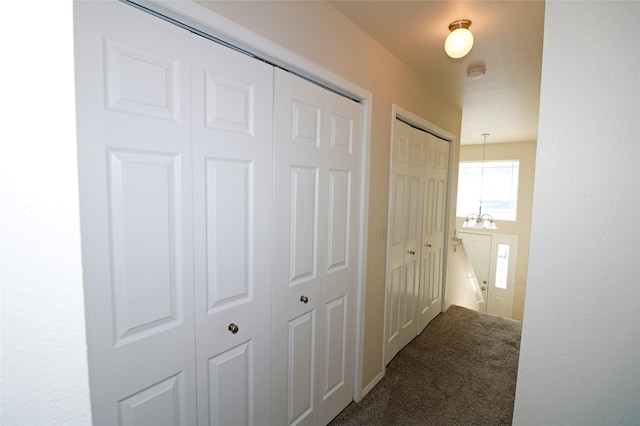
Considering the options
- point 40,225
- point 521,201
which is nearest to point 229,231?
point 40,225

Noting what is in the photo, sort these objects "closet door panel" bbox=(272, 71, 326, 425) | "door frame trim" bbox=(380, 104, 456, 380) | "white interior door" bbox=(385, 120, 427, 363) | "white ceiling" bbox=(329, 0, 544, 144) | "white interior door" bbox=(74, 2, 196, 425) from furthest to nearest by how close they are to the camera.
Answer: "white interior door" bbox=(385, 120, 427, 363) → "door frame trim" bbox=(380, 104, 456, 380) → "white ceiling" bbox=(329, 0, 544, 144) → "closet door panel" bbox=(272, 71, 326, 425) → "white interior door" bbox=(74, 2, 196, 425)

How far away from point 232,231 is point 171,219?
0.25 metres

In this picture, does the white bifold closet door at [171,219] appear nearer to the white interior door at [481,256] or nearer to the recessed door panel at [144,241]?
the recessed door panel at [144,241]

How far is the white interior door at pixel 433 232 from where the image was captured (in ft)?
9.45

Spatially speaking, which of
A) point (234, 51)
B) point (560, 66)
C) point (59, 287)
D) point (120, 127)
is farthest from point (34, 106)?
point (560, 66)

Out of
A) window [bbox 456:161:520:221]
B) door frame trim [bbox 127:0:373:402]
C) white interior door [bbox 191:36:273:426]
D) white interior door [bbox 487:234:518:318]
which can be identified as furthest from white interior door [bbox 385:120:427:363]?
window [bbox 456:161:520:221]

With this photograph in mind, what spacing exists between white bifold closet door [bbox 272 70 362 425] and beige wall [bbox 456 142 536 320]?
17.2 feet

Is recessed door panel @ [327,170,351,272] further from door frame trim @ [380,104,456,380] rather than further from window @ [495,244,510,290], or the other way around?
window @ [495,244,510,290]

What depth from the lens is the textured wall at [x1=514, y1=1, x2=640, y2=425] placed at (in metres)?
0.65

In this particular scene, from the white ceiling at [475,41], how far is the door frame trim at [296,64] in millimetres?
Answer: 401

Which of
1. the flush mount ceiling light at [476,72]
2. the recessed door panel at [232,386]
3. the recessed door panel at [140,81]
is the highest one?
the flush mount ceiling light at [476,72]

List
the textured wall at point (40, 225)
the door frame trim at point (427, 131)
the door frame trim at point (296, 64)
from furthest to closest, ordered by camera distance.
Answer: the door frame trim at point (427, 131)
the door frame trim at point (296, 64)
the textured wall at point (40, 225)

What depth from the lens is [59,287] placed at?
0.39 m

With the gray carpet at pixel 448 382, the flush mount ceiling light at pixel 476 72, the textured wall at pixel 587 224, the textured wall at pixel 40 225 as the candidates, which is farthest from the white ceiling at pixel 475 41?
the gray carpet at pixel 448 382
